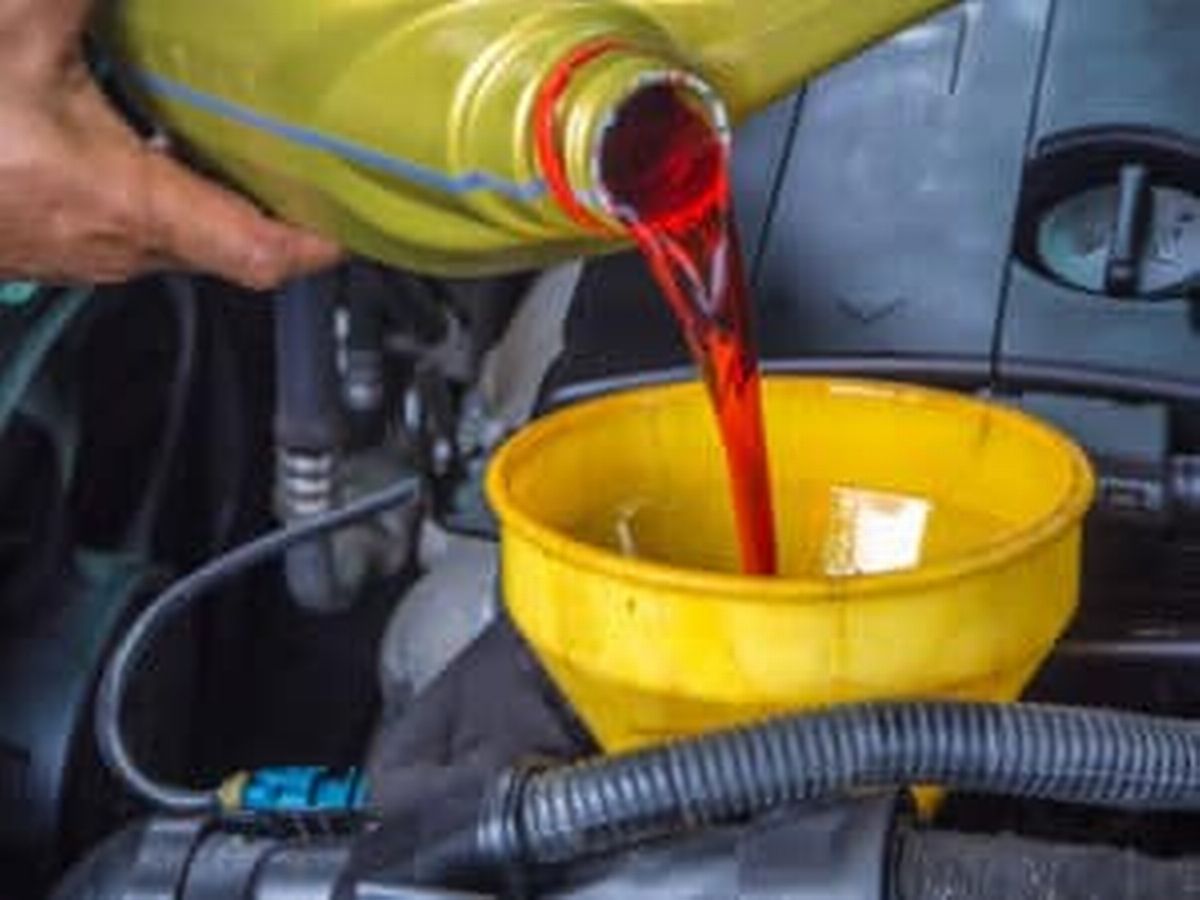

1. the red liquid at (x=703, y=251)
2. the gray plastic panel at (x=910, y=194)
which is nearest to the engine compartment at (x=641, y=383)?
the gray plastic panel at (x=910, y=194)

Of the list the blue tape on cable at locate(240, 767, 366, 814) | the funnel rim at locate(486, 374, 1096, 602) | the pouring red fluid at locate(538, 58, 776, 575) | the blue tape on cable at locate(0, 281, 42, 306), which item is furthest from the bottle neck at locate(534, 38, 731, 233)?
the blue tape on cable at locate(0, 281, 42, 306)

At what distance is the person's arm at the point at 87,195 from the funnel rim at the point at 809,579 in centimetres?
13

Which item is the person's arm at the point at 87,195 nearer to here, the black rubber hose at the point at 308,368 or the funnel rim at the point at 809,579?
the funnel rim at the point at 809,579

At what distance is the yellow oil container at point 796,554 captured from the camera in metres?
0.65

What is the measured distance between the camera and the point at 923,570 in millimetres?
648

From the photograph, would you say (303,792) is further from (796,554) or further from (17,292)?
(17,292)

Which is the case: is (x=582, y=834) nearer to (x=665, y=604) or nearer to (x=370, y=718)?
(x=665, y=604)

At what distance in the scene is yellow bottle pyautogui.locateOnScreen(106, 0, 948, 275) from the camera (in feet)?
2.07

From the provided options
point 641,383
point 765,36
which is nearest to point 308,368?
point 641,383

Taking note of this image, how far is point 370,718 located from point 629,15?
745 mm

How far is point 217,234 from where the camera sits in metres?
0.80

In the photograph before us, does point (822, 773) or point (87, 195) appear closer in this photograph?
point (822, 773)

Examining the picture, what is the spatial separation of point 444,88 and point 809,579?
0.59 ft

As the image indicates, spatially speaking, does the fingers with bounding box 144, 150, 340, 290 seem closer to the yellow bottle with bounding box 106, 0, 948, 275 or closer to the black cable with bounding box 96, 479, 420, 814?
the yellow bottle with bounding box 106, 0, 948, 275
